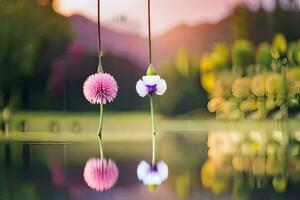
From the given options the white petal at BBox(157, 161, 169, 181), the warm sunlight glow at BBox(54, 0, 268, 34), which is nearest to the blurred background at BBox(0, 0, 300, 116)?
the warm sunlight glow at BBox(54, 0, 268, 34)

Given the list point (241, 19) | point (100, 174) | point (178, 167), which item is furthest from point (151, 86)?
point (100, 174)

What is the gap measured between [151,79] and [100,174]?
0.64 m

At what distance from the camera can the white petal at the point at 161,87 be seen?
6.90ft

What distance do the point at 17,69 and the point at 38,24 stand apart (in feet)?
0.60

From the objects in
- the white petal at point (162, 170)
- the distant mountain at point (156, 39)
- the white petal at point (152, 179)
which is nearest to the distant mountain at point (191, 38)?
the distant mountain at point (156, 39)

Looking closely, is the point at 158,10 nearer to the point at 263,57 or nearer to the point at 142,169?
the point at 263,57

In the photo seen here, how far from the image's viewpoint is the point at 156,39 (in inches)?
84.6

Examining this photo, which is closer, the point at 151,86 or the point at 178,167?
the point at 178,167

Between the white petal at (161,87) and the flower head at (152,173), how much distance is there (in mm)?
433

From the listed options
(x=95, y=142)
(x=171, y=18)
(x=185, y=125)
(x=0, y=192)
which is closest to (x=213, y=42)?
(x=171, y=18)

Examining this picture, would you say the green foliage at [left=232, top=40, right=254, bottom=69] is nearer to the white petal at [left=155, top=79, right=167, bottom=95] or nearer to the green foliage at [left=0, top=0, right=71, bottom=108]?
the white petal at [left=155, top=79, right=167, bottom=95]

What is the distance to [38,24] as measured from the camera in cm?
216

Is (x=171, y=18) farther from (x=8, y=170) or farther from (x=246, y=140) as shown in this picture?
(x=8, y=170)

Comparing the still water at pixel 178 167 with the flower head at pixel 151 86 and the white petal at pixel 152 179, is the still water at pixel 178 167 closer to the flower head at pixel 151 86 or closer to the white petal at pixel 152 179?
the white petal at pixel 152 179
